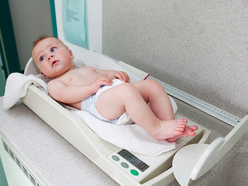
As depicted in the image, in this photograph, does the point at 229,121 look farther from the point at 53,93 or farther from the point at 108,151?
the point at 53,93

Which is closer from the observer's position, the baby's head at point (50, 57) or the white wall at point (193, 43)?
the white wall at point (193, 43)

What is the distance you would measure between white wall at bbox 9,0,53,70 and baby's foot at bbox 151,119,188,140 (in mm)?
1931

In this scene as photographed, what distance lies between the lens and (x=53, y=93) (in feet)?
2.68

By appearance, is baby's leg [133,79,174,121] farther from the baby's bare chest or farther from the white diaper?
the baby's bare chest

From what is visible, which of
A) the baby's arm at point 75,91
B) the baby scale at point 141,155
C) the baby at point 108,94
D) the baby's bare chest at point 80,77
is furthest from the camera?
the baby's bare chest at point 80,77

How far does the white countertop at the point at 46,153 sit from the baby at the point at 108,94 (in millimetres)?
128

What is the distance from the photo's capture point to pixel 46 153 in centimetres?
68

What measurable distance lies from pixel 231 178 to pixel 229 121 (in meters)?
0.26

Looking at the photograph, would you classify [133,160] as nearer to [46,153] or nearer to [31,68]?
[46,153]

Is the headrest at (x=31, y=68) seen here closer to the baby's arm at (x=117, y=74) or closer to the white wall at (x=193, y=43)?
the baby's arm at (x=117, y=74)

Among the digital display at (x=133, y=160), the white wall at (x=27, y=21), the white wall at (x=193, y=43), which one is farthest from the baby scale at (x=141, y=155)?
the white wall at (x=27, y=21)

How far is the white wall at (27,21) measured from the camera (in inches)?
80.7

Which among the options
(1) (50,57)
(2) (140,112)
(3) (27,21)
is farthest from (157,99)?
(3) (27,21)

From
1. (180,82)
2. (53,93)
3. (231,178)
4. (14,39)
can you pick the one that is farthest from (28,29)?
(231,178)
